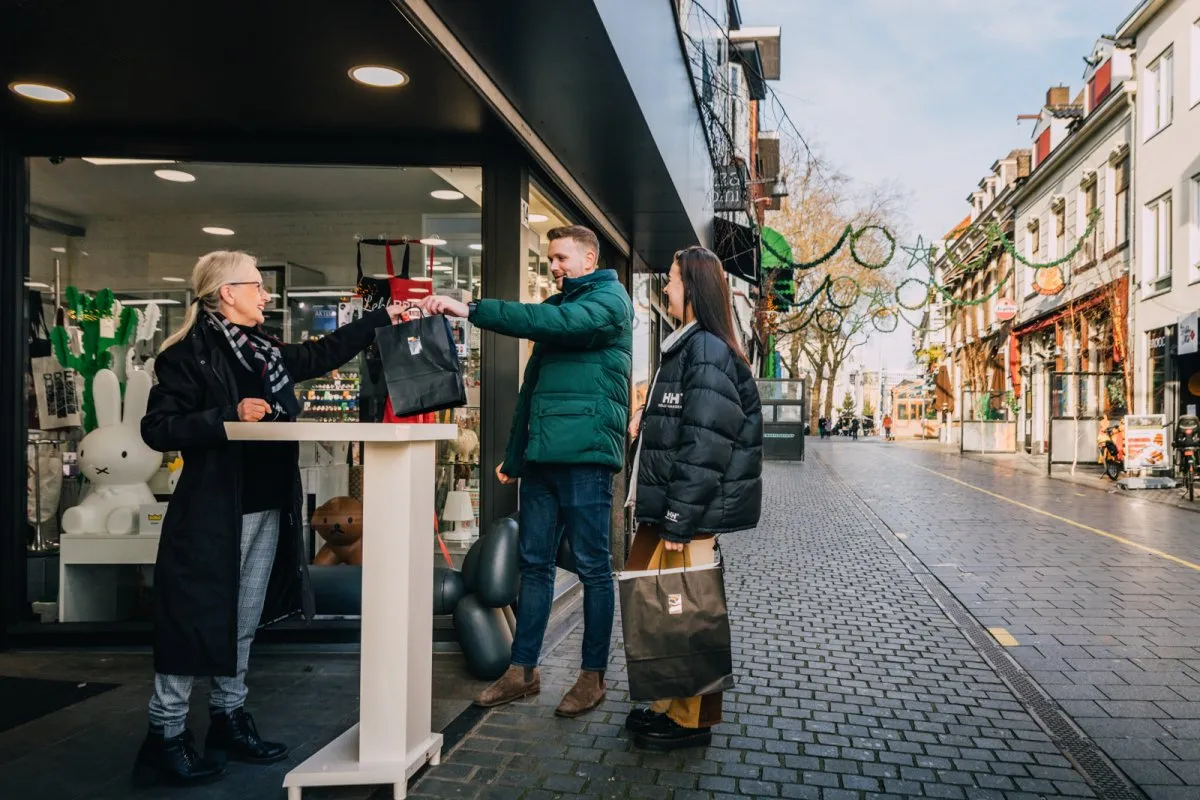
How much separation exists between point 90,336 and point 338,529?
1880mm

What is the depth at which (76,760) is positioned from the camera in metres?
3.45

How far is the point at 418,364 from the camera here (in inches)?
130

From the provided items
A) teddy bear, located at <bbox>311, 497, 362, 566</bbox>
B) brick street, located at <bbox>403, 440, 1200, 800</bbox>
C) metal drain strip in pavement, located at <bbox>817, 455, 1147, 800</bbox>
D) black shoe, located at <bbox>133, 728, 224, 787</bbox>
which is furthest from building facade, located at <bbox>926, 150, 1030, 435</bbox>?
black shoe, located at <bbox>133, 728, 224, 787</bbox>

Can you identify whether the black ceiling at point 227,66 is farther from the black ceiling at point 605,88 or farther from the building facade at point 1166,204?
the building facade at point 1166,204

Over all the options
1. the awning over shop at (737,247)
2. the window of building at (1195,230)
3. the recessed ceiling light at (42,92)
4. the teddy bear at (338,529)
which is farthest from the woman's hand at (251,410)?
the window of building at (1195,230)

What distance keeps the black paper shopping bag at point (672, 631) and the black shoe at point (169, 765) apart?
1559 millimetres

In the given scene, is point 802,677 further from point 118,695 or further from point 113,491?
point 113,491

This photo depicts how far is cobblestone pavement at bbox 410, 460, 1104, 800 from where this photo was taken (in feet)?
10.7

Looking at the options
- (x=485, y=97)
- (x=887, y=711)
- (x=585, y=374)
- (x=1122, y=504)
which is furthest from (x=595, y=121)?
(x=1122, y=504)

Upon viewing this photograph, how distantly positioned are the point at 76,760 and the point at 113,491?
2.29 metres

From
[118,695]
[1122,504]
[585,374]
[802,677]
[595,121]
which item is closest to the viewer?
[585,374]

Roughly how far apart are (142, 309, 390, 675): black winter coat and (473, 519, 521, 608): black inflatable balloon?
160cm

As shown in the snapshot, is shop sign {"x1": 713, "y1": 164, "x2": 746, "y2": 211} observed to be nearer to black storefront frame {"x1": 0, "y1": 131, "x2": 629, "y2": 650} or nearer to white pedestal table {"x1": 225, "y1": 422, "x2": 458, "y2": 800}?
black storefront frame {"x1": 0, "y1": 131, "x2": 629, "y2": 650}

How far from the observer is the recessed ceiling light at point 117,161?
→ 5.17 metres
